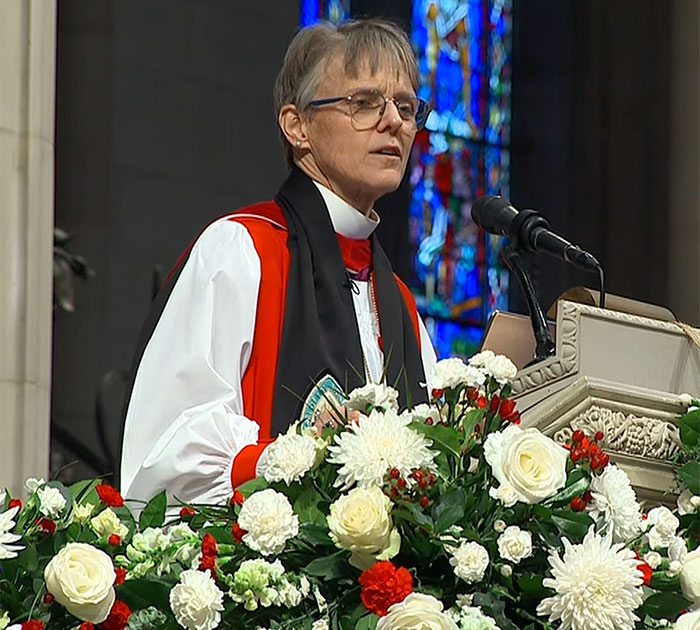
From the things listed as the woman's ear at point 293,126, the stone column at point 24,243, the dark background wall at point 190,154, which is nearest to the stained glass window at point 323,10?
the dark background wall at point 190,154

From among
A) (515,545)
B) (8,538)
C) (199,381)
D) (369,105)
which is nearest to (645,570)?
(515,545)

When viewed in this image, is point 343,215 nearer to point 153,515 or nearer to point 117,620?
point 153,515

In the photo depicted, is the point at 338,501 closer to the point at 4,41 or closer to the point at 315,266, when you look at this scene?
the point at 315,266

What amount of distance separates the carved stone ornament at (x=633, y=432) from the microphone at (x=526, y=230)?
48cm

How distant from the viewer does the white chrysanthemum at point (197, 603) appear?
273cm

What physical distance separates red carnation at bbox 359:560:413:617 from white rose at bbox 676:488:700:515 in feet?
2.41

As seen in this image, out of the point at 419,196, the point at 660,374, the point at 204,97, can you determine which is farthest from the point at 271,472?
the point at 419,196

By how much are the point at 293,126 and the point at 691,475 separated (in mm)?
1416

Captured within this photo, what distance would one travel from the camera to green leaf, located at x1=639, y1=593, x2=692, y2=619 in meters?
2.83

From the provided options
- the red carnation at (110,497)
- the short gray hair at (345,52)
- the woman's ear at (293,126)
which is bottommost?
the red carnation at (110,497)

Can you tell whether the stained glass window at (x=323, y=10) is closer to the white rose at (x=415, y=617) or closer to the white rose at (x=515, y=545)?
the white rose at (x=515, y=545)

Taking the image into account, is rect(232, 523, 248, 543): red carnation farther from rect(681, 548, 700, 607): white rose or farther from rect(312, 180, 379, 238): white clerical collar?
rect(312, 180, 379, 238): white clerical collar

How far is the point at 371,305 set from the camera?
445 cm

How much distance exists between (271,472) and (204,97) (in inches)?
286
